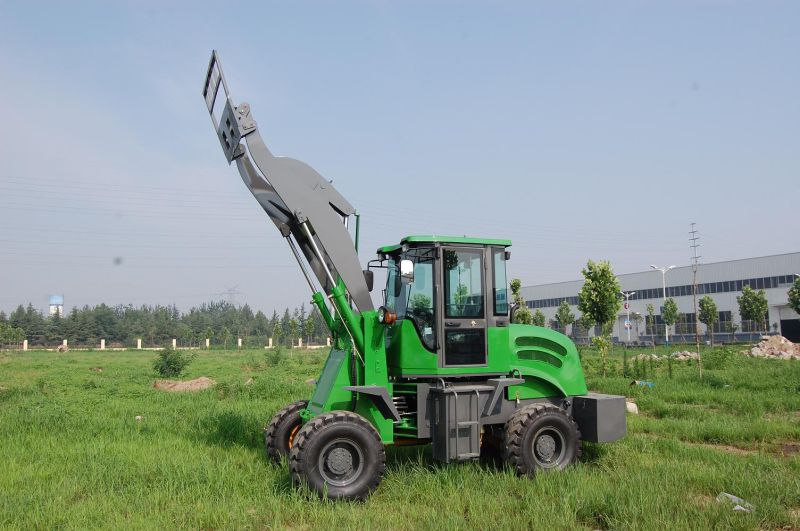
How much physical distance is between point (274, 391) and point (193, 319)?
10629cm

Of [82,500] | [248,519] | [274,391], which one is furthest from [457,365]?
[274,391]

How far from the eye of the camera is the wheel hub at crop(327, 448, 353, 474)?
22.3 feet

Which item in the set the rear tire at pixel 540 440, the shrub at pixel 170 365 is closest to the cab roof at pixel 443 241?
the rear tire at pixel 540 440

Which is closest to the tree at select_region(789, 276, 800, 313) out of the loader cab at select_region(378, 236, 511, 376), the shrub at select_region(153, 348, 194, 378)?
the shrub at select_region(153, 348, 194, 378)

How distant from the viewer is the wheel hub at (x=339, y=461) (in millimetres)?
6793

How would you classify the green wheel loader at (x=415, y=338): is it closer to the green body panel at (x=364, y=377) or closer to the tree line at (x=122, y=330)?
the green body panel at (x=364, y=377)

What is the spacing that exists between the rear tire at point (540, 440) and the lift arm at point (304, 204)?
226cm

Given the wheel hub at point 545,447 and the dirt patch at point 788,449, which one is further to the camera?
the dirt patch at point 788,449

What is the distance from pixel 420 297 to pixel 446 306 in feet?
1.12

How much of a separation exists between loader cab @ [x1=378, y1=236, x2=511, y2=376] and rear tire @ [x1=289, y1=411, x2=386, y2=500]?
1.06 metres

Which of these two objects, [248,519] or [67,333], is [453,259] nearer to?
[248,519]

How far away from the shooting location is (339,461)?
6809 millimetres

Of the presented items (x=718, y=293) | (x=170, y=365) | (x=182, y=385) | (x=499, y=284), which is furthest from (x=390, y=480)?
(x=718, y=293)

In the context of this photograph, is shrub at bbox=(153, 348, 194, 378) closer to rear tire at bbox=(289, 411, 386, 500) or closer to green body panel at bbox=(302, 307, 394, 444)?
green body panel at bbox=(302, 307, 394, 444)
